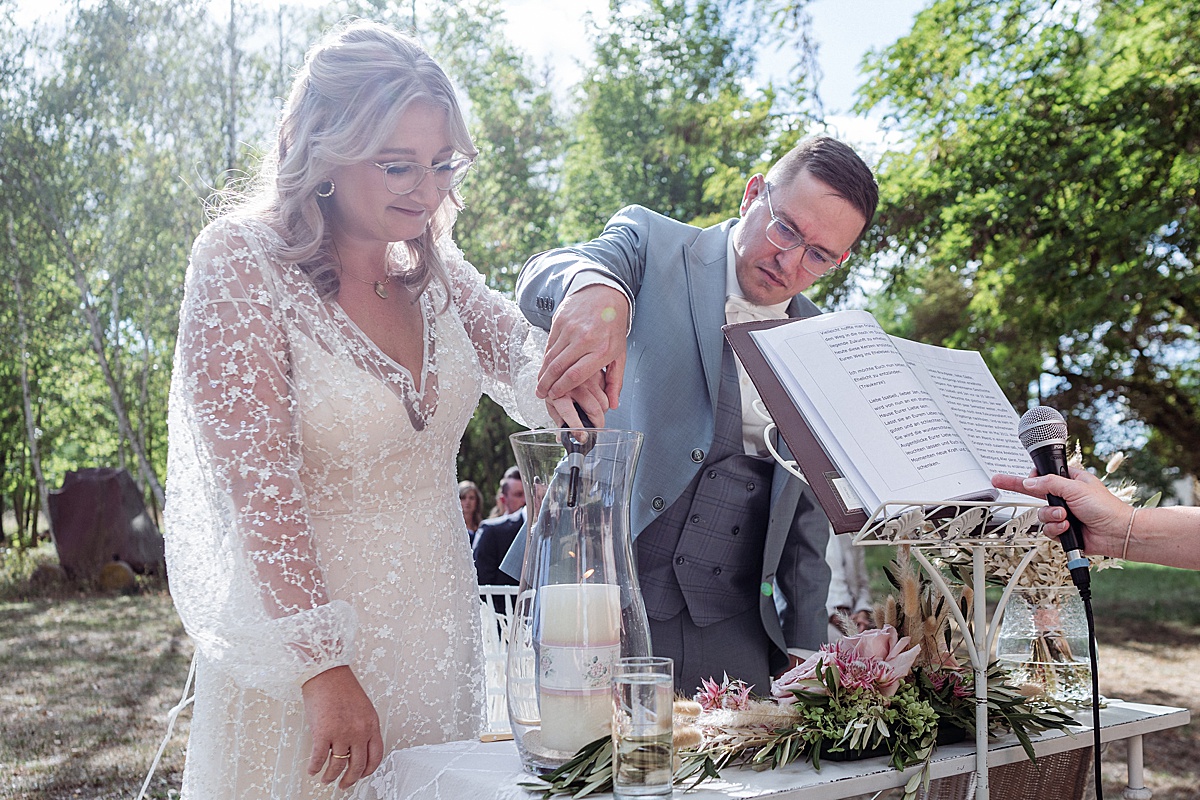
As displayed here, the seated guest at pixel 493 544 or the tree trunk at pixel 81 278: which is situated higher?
the tree trunk at pixel 81 278

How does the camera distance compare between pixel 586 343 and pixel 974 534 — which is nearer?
pixel 974 534

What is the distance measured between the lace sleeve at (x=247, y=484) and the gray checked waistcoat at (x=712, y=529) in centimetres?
84

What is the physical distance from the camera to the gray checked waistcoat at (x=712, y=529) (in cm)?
212

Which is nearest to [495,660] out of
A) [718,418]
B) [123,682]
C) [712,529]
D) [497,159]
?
[712,529]

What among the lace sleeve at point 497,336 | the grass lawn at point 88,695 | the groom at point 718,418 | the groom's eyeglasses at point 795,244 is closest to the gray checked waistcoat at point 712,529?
the groom at point 718,418

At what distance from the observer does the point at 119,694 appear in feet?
25.3

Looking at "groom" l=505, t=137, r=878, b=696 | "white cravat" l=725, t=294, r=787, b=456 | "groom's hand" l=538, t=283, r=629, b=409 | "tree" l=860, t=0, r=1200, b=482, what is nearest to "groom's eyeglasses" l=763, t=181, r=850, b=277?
"groom" l=505, t=137, r=878, b=696

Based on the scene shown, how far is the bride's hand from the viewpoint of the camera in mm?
1395

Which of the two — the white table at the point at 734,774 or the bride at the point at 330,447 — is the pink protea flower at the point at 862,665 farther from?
the bride at the point at 330,447

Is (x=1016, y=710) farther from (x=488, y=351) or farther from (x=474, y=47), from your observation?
(x=474, y=47)

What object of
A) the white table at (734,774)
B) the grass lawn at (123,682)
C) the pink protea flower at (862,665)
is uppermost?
the pink protea flower at (862,665)

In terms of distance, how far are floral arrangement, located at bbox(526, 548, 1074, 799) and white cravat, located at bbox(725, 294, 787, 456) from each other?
64 cm

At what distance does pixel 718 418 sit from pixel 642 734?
1124mm

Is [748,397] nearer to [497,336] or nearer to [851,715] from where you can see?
[497,336]
